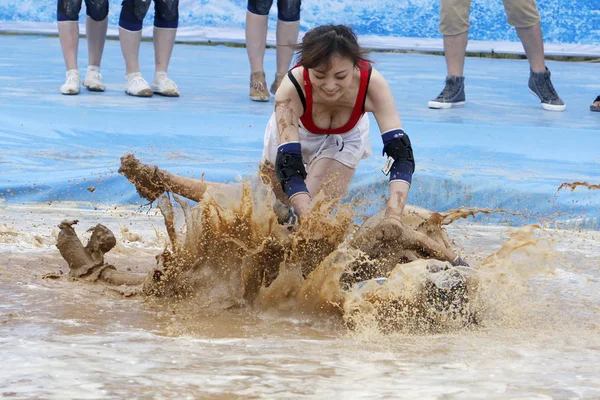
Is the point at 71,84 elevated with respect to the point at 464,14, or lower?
lower

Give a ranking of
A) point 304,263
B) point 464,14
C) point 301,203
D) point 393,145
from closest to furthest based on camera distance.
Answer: point 304,263
point 301,203
point 393,145
point 464,14

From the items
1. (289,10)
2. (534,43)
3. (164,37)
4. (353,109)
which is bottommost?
(353,109)

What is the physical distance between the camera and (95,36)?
20.7 ft

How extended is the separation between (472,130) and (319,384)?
3421 millimetres

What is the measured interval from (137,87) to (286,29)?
104 centimetres

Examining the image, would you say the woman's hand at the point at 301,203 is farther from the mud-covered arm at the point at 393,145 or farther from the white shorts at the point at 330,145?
the white shorts at the point at 330,145

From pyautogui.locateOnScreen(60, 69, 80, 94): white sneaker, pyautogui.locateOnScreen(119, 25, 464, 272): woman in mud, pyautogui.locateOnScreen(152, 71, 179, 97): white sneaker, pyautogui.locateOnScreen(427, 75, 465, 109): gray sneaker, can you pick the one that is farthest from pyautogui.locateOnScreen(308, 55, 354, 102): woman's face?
pyautogui.locateOnScreen(60, 69, 80, 94): white sneaker

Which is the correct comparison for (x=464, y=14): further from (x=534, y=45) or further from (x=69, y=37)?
(x=69, y=37)

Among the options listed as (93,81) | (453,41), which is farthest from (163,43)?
(453,41)

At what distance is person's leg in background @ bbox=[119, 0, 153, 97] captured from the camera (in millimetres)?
6074

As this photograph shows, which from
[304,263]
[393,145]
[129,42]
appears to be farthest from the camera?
[129,42]

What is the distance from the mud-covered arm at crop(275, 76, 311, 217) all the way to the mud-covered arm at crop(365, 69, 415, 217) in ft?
0.90

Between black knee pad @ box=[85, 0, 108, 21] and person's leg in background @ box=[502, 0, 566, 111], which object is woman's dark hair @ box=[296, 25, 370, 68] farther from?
black knee pad @ box=[85, 0, 108, 21]

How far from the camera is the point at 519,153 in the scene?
5.22m
